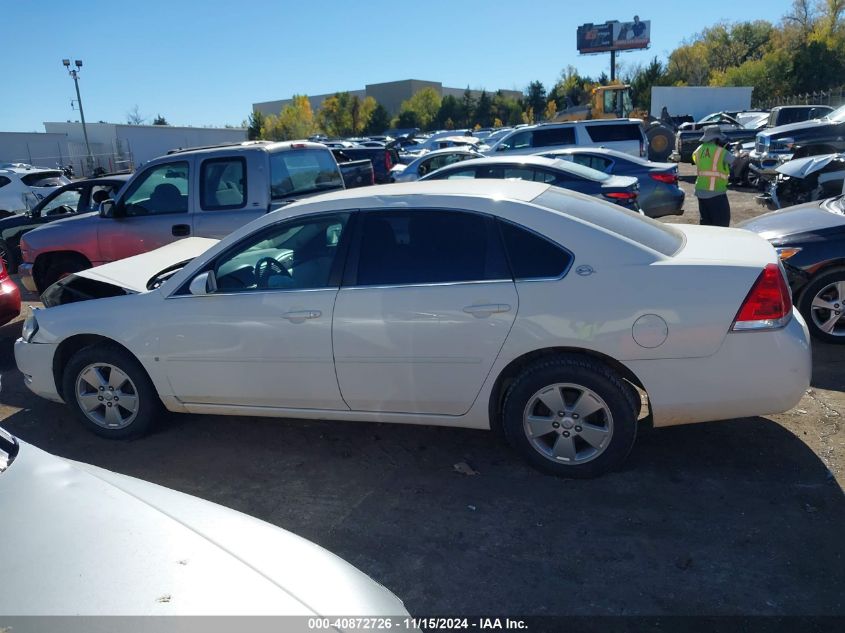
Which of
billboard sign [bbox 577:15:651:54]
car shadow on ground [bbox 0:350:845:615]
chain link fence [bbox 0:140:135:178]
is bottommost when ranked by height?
car shadow on ground [bbox 0:350:845:615]

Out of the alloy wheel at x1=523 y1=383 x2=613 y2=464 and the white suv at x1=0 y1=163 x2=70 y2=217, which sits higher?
the white suv at x1=0 y1=163 x2=70 y2=217

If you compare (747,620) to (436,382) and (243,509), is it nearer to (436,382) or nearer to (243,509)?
(436,382)

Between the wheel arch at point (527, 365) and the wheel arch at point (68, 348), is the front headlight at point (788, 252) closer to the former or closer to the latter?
the wheel arch at point (527, 365)

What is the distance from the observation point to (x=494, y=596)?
299cm

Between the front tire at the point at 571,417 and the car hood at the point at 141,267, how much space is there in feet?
9.05

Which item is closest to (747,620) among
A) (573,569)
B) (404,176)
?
(573,569)

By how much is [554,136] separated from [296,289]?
13123 millimetres

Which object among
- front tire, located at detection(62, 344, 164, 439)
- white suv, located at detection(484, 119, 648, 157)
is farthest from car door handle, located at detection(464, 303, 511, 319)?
white suv, located at detection(484, 119, 648, 157)

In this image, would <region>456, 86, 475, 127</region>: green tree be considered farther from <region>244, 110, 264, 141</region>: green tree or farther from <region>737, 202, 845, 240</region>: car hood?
<region>737, 202, 845, 240</region>: car hood

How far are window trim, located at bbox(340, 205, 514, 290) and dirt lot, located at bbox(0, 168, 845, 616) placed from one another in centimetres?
115

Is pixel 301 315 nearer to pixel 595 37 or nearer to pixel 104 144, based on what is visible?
pixel 104 144

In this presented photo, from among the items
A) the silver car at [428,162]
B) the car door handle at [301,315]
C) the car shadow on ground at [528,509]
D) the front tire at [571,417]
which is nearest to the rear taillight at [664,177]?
the silver car at [428,162]

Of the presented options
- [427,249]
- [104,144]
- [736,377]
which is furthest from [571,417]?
[104,144]

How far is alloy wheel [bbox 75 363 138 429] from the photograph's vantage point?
4.66m
